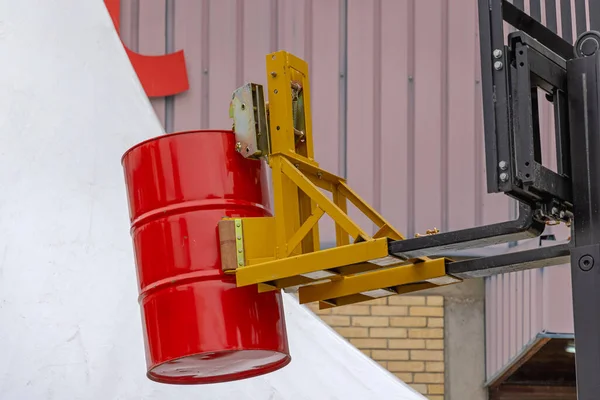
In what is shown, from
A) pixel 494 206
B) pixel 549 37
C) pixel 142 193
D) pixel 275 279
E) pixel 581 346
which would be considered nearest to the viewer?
pixel 581 346

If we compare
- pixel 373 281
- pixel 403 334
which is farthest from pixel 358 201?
pixel 403 334

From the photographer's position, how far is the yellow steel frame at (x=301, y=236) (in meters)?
3.31

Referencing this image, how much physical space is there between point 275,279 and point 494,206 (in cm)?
389

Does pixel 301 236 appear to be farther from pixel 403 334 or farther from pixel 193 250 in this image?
pixel 403 334

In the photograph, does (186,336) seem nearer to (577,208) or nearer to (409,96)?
(577,208)

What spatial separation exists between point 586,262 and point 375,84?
182 inches

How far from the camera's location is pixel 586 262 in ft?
9.12

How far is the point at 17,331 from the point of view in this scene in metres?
4.23

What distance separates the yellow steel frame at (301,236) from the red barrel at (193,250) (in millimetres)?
86

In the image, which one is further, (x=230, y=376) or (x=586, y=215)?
(x=230, y=376)

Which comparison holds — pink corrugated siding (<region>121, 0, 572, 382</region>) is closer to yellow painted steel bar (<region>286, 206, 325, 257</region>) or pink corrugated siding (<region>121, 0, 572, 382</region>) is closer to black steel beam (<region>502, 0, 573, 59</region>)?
yellow painted steel bar (<region>286, 206, 325, 257</region>)

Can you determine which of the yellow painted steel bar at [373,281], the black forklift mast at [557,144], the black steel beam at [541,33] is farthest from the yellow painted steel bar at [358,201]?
the black steel beam at [541,33]

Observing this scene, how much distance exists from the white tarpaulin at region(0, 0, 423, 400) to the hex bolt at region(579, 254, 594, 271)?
1.74 meters

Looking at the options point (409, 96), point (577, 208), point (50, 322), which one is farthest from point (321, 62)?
point (577, 208)
